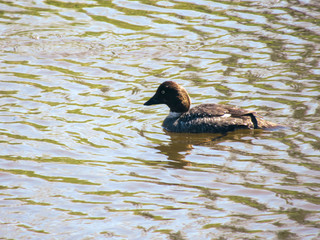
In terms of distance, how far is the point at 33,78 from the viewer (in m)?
12.3

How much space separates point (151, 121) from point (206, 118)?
3.56ft

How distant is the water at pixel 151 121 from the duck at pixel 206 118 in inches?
7.3

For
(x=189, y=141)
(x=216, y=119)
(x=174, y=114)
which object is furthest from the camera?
(x=174, y=114)

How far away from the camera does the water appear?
6879mm

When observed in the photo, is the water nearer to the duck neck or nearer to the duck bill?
the duck bill

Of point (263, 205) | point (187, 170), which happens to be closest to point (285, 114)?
point (187, 170)

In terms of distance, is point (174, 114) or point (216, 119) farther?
point (174, 114)

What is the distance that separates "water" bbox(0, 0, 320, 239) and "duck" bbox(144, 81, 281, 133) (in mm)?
185

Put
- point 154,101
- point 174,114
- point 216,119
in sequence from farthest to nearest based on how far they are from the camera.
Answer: point 154,101 → point 174,114 → point 216,119

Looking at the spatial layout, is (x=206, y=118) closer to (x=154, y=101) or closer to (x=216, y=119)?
(x=216, y=119)

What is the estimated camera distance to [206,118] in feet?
34.3

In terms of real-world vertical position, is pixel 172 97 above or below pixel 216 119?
above

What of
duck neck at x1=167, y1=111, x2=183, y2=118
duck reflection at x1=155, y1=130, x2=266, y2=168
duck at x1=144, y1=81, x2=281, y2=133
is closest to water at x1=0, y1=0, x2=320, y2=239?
duck reflection at x1=155, y1=130, x2=266, y2=168

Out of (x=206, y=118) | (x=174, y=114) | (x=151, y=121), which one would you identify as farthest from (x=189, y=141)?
(x=151, y=121)
